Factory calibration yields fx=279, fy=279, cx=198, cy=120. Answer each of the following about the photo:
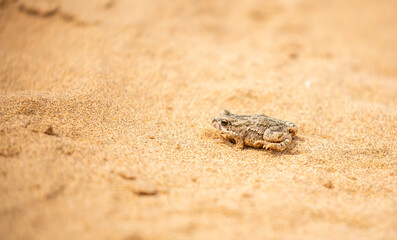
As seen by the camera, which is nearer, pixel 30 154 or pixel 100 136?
pixel 30 154

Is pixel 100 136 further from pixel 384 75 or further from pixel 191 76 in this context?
pixel 384 75

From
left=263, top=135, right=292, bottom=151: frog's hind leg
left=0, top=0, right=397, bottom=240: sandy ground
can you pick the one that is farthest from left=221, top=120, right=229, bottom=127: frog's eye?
left=263, top=135, right=292, bottom=151: frog's hind leg

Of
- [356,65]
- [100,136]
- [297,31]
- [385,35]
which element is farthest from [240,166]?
[385,35]

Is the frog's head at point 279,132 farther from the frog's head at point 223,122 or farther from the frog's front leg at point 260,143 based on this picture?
the frog's head at point 223,122

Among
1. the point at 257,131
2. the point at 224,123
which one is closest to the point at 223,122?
the point at 224,123

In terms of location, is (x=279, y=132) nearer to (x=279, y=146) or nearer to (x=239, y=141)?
(x=279, y=146)

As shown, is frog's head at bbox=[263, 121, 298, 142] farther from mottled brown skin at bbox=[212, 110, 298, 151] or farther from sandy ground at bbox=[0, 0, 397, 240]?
sandy ground at bbox=[0, 0, 397, 240]
